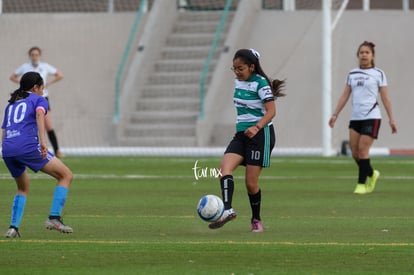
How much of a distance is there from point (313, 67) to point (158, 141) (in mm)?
4405

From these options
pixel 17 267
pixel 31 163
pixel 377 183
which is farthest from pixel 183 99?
pixel 17 267

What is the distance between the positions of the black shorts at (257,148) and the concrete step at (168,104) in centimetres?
1852

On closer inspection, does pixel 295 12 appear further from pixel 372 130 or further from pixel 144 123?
pixel 372 130

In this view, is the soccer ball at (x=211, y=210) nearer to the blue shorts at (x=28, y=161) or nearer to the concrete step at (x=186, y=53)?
the blue shorts at (x=28, y=161)

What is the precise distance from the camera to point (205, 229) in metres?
13.7

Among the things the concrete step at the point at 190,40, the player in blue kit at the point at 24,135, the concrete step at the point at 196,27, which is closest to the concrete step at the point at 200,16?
the concrete step at the point at 196,27

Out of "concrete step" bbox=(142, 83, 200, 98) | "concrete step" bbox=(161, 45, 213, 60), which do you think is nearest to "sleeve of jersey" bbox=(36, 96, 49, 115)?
"concrete step" bbox=(142, 83, 200, 98)

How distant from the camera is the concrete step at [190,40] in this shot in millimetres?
33469

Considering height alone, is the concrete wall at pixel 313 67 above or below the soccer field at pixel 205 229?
above

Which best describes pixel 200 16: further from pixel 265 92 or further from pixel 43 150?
pixel 43 150

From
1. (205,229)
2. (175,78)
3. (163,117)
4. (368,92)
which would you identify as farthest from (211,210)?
(175,78)

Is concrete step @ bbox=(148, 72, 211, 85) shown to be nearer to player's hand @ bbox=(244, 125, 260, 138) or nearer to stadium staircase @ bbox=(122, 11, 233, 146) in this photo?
stadium staircase @ bbox=(122, 11, 233, 146)

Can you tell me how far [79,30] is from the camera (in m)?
33.9

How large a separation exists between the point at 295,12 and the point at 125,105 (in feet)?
16.2
